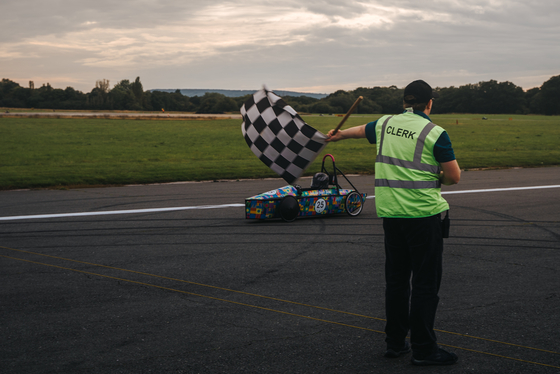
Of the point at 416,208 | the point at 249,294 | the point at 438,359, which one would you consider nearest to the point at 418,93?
the point at 416,208

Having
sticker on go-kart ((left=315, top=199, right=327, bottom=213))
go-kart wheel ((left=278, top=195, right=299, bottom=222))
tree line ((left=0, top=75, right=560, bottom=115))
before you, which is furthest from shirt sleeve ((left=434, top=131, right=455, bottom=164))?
tree line ((left=0, top=75, right=560, bottom=115))

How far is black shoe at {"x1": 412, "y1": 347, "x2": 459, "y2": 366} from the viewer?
136 inches

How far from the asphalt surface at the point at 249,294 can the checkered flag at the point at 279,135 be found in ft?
4.01

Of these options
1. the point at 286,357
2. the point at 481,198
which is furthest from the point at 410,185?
the point at 481,198

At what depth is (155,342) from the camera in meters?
3.85

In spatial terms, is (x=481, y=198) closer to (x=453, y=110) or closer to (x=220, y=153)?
(x=220, y=153)

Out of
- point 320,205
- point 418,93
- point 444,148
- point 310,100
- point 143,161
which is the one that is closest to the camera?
point 444,148

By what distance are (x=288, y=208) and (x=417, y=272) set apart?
500cm

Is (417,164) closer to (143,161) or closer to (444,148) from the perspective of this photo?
(444,148)

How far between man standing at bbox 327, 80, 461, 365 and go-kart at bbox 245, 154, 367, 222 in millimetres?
4722

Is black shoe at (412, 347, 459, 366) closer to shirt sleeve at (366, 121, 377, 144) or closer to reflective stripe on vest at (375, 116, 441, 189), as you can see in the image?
reflective stripe on vest at (375, 116, 441, 189)

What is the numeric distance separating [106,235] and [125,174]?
324 inches

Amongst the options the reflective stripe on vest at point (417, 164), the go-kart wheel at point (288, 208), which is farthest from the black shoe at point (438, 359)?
the go-kart wheel at point (288, 208)

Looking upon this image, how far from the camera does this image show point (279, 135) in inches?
255
